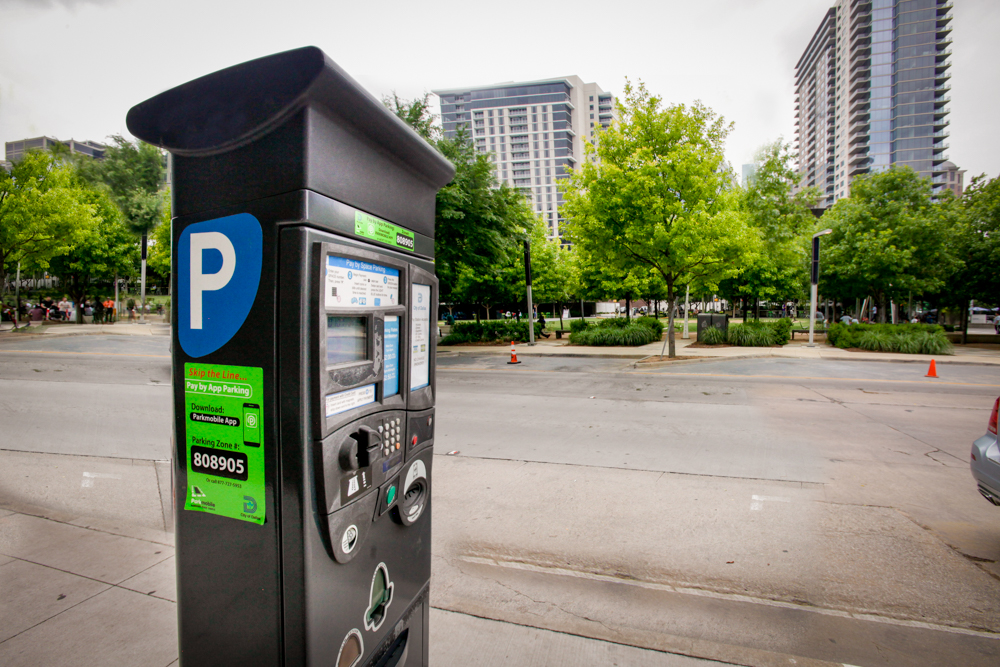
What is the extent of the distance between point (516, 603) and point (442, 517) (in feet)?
4.56

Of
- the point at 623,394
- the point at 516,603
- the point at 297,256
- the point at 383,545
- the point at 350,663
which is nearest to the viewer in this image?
the point at 297,256

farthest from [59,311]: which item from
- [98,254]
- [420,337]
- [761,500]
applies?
[761,500]

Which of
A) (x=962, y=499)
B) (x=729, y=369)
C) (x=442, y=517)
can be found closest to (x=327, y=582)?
Answer: (x=442, y=517)

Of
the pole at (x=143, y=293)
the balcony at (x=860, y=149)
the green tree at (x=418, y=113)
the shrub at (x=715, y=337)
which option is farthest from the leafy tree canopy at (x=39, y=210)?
the balcony at (x=860, y=149)

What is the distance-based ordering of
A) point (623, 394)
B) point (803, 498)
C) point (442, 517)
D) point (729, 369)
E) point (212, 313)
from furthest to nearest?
point (729, 369) → point (623, 394) → point (803, 498) → point (442, 517) → point (212, 313)

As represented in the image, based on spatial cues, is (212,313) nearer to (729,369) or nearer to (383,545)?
(383,545)

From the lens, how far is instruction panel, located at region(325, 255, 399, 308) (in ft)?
5.05

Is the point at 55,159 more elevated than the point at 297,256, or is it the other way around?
the point at 55,159

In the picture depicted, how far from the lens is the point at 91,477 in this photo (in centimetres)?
527

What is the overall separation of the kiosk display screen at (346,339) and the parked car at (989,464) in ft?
14.8

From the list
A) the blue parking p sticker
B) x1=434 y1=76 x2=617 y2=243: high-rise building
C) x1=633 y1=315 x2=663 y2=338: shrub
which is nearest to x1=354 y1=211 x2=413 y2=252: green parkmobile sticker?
the blue parking p sticker

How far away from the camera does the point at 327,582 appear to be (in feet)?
5.24

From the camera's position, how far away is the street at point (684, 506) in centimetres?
287

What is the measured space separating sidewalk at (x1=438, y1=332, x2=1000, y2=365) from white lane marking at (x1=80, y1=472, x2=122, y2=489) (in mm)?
13262
